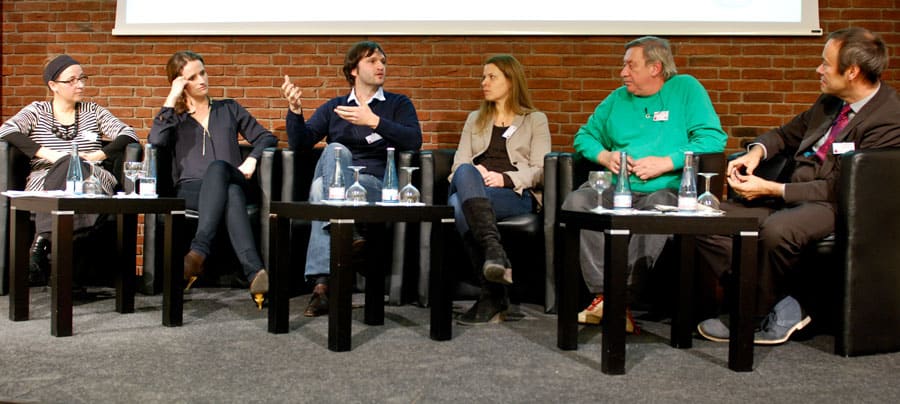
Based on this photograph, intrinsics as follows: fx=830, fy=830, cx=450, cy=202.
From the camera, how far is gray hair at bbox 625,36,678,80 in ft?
11.2

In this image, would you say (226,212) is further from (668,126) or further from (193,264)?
(668,126)

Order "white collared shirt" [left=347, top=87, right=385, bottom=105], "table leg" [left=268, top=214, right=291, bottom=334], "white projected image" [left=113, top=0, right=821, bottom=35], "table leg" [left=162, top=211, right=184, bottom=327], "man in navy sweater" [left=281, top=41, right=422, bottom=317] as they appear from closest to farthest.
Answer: "table leg" [left=268, top=214, right=291, bottom=334] → "table leg" [left=162, top=211, right=184, bottom=327] → "man in navy sweater" [left=281, top=41, right=422, bottom=317] → "white collared shirt" [left=347, top=87, right=385, bottom=105] → "white projected image" [left=113, top=0, right=821, bottom=35]

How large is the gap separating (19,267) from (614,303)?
2.18m

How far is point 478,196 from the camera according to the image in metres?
3.23

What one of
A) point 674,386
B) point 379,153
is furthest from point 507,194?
point 674,386

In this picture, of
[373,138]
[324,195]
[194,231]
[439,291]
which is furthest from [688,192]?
[194,231]

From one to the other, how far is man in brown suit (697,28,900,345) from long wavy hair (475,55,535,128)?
107 cm

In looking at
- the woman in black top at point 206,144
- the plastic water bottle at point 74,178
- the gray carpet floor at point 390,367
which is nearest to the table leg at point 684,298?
the gray carpet floor at point 390,367

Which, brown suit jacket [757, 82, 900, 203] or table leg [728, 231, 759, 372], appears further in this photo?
brown suit jacket [757, 82, 900, 203]

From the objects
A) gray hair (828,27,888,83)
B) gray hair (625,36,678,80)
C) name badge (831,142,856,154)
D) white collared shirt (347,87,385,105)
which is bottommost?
name badge (831,142,856,154)

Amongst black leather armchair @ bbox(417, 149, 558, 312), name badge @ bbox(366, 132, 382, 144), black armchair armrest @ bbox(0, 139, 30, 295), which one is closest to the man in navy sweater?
name badge @ bbox(366, 132, 382, 144)

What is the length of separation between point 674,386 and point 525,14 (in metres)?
2.86

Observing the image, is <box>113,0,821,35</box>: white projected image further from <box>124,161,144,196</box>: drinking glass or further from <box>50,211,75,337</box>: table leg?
<box>50,211,75,337</box>: table leg

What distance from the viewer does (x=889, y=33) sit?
179 inches
